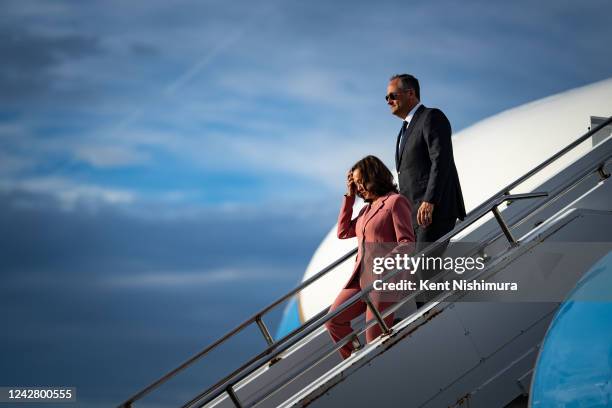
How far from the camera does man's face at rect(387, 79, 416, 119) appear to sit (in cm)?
851

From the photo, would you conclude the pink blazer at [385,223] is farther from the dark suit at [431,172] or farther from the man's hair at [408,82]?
the man's hair at [408,82]

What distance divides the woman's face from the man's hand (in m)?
0.41

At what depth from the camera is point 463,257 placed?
809 centimetres

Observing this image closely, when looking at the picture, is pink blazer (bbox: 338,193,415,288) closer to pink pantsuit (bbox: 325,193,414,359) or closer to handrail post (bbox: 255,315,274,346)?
pink pantsuit (bbox: 325,193,414,359)

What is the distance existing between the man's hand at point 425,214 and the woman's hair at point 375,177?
0.28 metres

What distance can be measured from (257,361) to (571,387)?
253 centimetres

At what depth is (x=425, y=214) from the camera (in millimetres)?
8047

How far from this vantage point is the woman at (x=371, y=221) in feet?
25.4

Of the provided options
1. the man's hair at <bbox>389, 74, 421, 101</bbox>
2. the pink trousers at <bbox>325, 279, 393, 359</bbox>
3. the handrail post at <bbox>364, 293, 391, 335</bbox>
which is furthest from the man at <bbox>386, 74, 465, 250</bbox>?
A: the handrail post at <bbox>364, 293, 391, 335</bbox>

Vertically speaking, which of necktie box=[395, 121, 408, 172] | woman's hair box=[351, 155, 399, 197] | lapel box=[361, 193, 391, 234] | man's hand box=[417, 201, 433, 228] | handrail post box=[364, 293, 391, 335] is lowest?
handrail post box=[364, 293, 391, 335]

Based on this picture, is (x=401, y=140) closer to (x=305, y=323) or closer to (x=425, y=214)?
(x=425, y=214)

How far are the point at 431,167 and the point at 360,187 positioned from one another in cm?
69

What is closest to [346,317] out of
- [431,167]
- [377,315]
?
[377,315]

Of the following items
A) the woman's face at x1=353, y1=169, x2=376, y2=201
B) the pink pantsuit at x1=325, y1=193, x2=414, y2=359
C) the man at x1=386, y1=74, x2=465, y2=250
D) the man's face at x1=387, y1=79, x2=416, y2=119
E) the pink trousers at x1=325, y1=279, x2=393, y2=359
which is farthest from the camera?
the man's face at x1=387, y1=79, x2=416, y2=119
